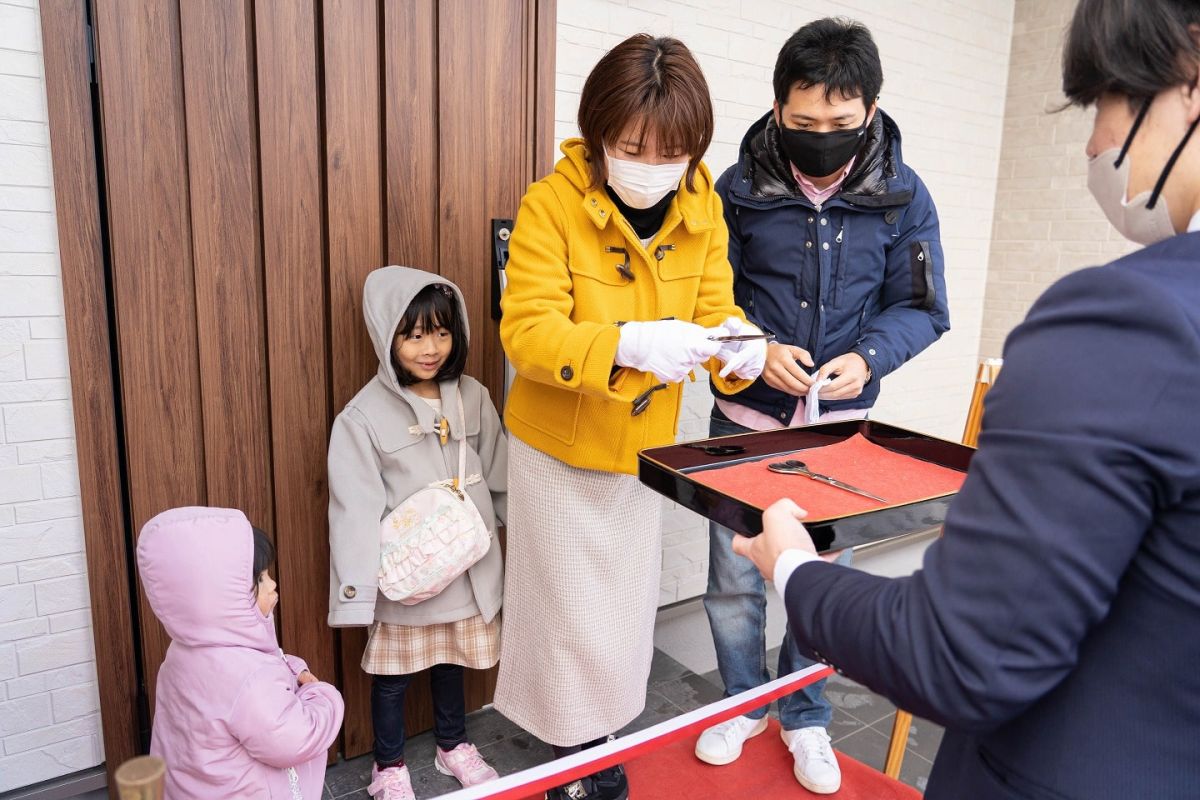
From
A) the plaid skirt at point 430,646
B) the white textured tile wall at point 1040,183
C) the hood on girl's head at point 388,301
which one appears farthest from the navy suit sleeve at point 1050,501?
the white textured tile wall at point 1040,183

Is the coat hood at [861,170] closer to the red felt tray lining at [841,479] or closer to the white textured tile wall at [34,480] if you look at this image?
the red felt tray lining at [841,479]

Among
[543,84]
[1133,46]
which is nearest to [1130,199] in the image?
[1133,46]

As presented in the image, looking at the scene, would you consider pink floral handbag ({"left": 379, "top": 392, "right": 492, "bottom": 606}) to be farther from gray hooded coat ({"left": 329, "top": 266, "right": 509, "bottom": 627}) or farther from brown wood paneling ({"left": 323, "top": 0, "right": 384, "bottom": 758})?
brown wood paneling ({"left": 323, "top": 0, "right": 384, "bottom": 758})

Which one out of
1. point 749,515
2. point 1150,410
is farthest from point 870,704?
point 1150,410

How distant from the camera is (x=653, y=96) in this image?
1588 millimetres

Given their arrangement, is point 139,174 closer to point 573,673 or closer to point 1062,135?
point 573,673

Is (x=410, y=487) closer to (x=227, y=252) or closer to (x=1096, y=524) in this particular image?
(x=227, y=252)

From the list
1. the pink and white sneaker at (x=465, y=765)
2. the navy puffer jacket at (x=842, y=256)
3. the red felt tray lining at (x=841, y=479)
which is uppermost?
the navy puffer jacket at (x=842, y=256)

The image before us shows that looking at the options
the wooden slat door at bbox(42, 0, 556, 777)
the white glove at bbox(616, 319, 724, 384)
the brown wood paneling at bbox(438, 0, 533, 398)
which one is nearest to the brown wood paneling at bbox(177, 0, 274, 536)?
the wooden slat door at bbox(42, 0, 556, 777)

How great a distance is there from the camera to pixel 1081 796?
29.0 inches

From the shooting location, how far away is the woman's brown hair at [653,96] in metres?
1.59

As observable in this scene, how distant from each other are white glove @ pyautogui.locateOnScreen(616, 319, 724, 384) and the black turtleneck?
0.29 metres

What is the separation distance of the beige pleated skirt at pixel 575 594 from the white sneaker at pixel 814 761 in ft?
1.45

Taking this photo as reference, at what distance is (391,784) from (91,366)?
125 cm
